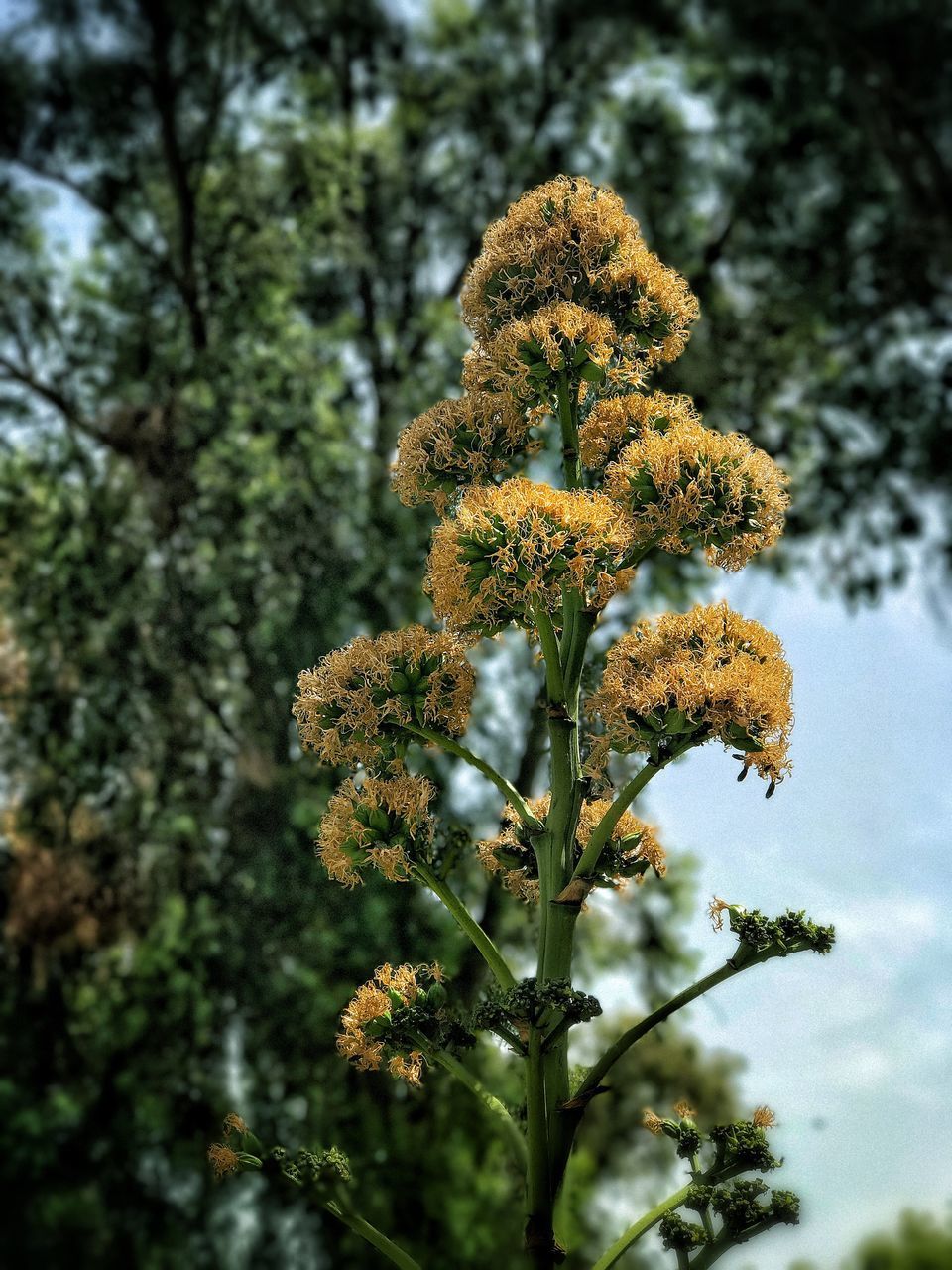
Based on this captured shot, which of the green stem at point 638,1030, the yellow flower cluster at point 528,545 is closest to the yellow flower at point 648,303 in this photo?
the yellow flower cluster at point 528,545

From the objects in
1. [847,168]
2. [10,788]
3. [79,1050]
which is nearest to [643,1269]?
[79,1050]

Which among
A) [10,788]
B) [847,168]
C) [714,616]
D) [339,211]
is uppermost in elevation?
[339,211]

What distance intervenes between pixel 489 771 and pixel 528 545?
2.13ft

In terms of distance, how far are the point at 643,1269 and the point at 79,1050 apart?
5580mm

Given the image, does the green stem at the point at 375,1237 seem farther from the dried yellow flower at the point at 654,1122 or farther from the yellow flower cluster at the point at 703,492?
the yellow flower cluster at the point at 703,492

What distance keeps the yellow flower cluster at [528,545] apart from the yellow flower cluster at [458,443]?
452mm

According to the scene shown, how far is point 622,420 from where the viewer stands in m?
3.61

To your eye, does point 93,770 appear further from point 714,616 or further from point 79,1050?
point 714,616

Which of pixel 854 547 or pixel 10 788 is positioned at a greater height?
pixel 854 547

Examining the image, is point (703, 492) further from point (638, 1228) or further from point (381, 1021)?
point (638, 1228)

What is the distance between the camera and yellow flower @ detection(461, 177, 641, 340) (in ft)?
12.1

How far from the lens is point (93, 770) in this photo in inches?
393

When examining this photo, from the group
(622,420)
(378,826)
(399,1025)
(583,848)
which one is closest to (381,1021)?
(399,1025)

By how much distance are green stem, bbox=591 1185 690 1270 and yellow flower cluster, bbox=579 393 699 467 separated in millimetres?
2088
